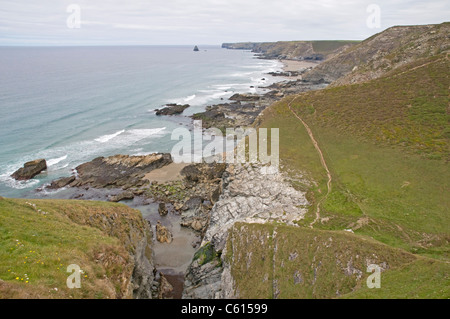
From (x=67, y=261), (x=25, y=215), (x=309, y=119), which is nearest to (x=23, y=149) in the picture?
(x=25, y=215)

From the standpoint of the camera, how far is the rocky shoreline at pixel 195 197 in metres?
31.6

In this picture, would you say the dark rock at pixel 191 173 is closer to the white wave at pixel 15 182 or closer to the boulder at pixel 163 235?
the boulder at pixel 163 235

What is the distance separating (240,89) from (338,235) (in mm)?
116376

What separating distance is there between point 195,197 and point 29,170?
36569 millimetres

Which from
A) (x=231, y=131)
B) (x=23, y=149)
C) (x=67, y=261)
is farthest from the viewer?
(x=231, y=131)

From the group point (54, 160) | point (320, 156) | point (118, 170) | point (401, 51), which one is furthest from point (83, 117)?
point (401, 51)

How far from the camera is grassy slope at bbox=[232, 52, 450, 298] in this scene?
26.2 m

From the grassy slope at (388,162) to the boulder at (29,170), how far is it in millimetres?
48231

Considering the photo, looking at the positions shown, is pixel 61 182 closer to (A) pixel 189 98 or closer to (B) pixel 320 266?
(B) pixel 320 266

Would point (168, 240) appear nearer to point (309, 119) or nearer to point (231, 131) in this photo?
point (309, 119)

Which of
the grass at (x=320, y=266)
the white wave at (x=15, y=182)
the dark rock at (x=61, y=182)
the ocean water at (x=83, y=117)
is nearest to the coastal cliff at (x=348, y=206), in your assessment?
the grass at (x=320, y=266)

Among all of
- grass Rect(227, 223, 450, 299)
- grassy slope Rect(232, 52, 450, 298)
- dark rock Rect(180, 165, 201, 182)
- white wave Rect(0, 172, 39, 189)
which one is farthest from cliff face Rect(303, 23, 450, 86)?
white wave Rect(0, 172, 39, 189)

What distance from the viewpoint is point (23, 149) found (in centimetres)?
6806

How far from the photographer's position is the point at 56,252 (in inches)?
772
